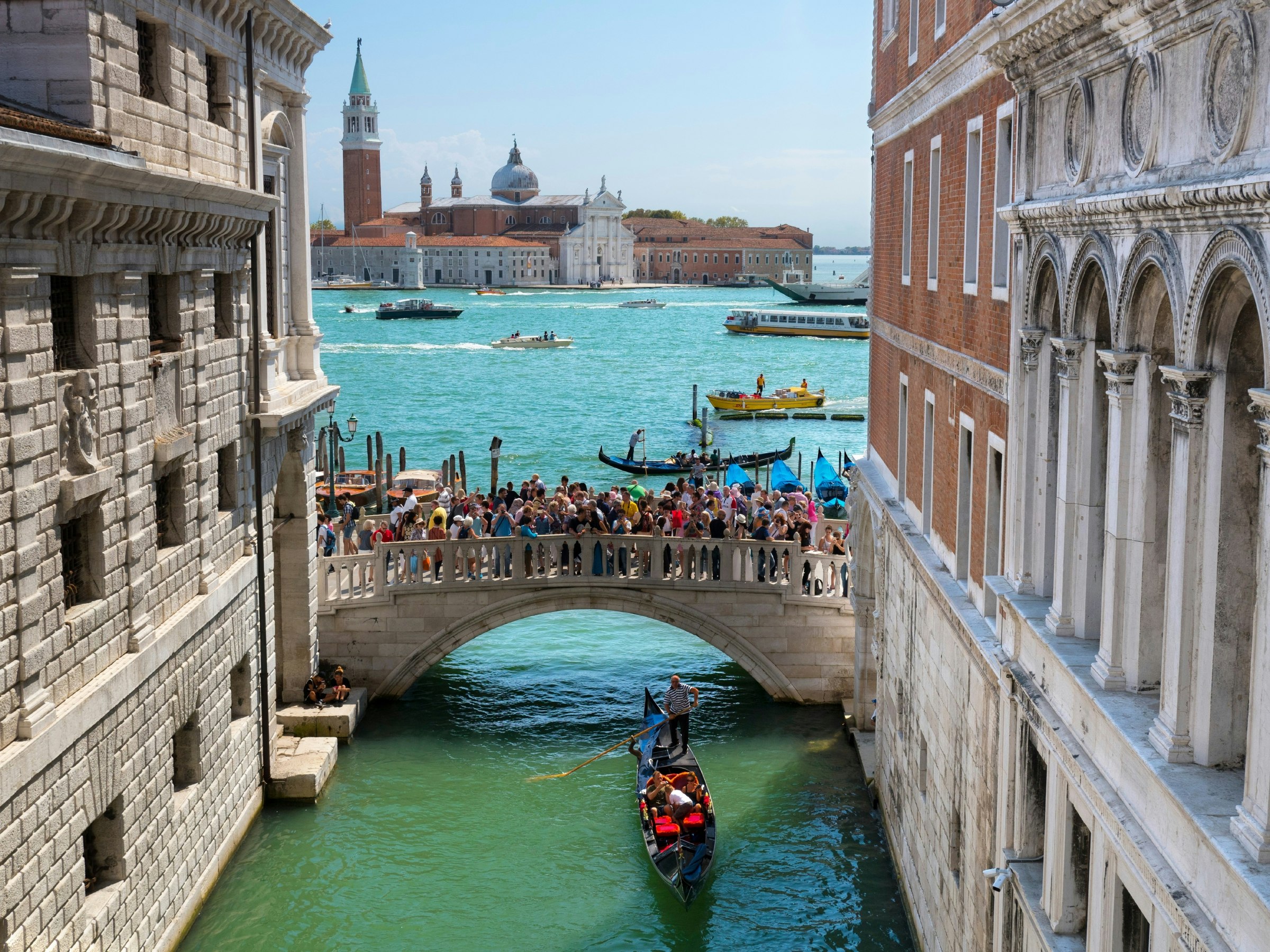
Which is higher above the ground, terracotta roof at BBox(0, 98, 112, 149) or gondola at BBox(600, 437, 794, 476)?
terracotta roof at BBox(0, 98, 112, 149)

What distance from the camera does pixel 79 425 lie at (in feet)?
35.8

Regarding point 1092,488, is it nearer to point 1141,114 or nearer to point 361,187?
point 1141,114

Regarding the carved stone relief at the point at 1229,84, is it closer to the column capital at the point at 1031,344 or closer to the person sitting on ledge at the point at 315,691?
the column capital at the point at 1031,344

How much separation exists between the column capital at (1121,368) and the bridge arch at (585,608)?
42.2 ft

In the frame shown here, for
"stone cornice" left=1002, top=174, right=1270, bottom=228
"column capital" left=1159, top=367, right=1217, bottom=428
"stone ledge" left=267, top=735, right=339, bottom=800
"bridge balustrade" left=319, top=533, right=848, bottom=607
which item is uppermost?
"stone cornice" left=1002, top=174, right=1270, bottom=228

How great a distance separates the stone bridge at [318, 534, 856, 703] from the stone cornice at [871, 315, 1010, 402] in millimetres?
4035

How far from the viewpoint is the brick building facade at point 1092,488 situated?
20.5 ft

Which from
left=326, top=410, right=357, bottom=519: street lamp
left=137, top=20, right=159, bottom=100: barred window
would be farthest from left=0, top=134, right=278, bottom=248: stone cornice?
left=326, top=410, right=357, bottom=519: street lamp

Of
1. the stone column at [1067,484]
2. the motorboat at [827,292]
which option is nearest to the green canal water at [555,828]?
the stone column at [1067,484]

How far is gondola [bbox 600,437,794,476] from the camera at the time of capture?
43.6m

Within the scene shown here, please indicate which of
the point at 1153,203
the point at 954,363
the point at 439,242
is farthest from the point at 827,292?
the point at 1153,203

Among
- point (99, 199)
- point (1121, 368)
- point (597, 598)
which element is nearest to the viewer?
point (1121, 368)

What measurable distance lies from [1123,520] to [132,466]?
795 centimetres

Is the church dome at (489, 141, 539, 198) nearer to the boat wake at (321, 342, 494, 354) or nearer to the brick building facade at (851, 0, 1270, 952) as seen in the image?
the boat wake at (321, 342, 494, 354)
